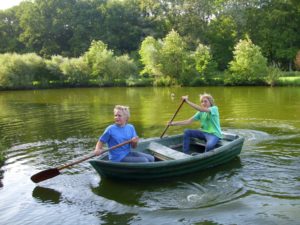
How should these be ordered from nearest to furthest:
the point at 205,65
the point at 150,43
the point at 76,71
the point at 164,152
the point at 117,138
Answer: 1. the point at 117,138
2. the point at 164,152
3. the point at 205,65
4. the point at 76,71
5. the point at 150,43

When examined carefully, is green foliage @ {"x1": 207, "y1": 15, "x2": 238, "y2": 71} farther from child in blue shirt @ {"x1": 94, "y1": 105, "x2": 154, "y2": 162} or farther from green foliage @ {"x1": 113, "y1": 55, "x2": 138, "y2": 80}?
child in blue shirt @ {"x1": 94, "y1": 105, "x2": 154, "y2": 162}

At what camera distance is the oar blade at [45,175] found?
348 inches

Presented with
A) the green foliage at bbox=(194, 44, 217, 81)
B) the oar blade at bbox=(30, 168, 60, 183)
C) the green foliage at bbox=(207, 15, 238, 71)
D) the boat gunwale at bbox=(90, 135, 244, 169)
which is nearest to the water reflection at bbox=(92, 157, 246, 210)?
the boat gunwale at bbox=(90, 135, 244, 169)

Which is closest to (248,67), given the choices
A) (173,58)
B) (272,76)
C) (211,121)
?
(272,76)

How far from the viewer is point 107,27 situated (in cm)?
7106

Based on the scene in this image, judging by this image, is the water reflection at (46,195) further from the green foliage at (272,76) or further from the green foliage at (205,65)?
the green foliage at (205,65)

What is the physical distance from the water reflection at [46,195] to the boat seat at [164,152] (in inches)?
103

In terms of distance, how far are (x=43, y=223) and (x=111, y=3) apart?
232ft

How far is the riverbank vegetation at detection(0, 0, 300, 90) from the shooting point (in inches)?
1815

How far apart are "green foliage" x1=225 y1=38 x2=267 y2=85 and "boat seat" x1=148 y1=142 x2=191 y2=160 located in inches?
1295

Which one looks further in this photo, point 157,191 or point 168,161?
point 168,161

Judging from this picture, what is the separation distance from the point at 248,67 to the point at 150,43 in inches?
551

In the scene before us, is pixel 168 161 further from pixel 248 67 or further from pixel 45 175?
pixel 248 67

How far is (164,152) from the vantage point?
9.73 m
